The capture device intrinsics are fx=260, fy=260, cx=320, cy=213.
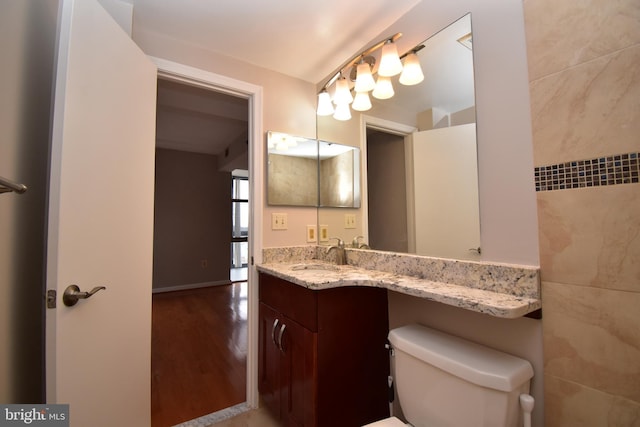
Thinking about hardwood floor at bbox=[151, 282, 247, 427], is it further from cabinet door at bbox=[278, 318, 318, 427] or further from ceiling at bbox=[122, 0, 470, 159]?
ceiling at bbox=[122, 0, 470, 159]

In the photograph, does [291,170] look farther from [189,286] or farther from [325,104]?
[189,286]

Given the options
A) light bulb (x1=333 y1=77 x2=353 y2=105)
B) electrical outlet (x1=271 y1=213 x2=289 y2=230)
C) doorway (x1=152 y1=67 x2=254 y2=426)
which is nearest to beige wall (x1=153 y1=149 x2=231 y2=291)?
doorway (x1=152 y1=67 x2=254 y2=426)

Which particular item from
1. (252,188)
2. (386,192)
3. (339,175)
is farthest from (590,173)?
(252,188)

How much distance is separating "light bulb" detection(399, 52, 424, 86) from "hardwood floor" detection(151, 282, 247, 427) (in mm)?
2166

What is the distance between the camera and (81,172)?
3.11 feet

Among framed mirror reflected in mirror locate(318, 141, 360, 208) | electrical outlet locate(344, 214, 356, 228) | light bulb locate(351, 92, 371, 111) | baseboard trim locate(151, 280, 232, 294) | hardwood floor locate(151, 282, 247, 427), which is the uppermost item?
light bulb locate(351, 92, 371, 111)

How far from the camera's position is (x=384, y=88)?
4.86 feet

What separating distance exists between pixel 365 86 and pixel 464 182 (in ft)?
2.69

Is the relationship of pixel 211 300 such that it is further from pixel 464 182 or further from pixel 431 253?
pixel 464 182

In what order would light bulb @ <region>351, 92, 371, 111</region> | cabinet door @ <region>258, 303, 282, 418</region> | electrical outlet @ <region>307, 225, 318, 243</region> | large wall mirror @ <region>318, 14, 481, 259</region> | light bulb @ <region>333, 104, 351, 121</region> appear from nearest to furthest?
large wall mirror @ <region>318, 14, 481, 259</region>
cabinet door @ <region>258, 303, 282, 418</region>
light bulb @ <region>351, 92, 371, 111</region>
light bulb @ <region>333, 104, 351, 121</region>
electrical outlet @ <region>307, 225, 318, 243</region>

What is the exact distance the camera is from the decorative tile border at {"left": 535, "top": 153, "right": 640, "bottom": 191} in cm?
69

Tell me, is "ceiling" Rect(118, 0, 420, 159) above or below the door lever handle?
above

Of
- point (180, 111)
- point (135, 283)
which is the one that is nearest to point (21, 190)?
point (135, 283)
